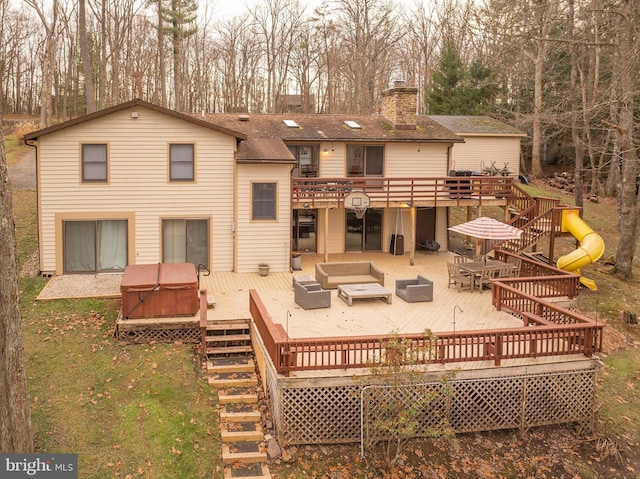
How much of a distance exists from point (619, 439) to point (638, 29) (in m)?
19.0

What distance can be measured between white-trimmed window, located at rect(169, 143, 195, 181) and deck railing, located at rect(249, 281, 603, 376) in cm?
837

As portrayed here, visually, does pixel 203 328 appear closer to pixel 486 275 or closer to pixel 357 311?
pixel 357 311

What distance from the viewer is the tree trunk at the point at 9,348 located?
27.9 feet

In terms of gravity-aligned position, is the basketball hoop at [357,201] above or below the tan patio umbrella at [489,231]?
above

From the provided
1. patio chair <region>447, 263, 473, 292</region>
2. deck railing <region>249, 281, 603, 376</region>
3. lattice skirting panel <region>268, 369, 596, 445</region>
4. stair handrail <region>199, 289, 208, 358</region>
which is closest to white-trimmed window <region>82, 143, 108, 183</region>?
stair handrail <region>199, 289, 208, 358</region>

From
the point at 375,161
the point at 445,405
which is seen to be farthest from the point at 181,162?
the point at 445,405

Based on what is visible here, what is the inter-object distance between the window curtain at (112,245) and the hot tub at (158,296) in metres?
4.43

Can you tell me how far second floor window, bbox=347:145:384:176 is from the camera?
74.7ft

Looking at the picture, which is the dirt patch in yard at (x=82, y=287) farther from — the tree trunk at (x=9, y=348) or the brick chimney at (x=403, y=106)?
the brick chimney at (x=403, y=106)

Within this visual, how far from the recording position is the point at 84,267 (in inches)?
717

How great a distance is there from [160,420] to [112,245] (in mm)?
9469

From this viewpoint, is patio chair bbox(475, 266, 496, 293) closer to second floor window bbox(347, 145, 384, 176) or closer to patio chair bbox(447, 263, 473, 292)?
patio chair bbox(447, 263, 473, 292)

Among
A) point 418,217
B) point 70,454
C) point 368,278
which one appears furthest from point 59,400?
point 418,217

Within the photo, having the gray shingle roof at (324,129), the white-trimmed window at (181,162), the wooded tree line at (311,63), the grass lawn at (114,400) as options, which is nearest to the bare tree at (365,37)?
the wooded tree line at (311,63)
